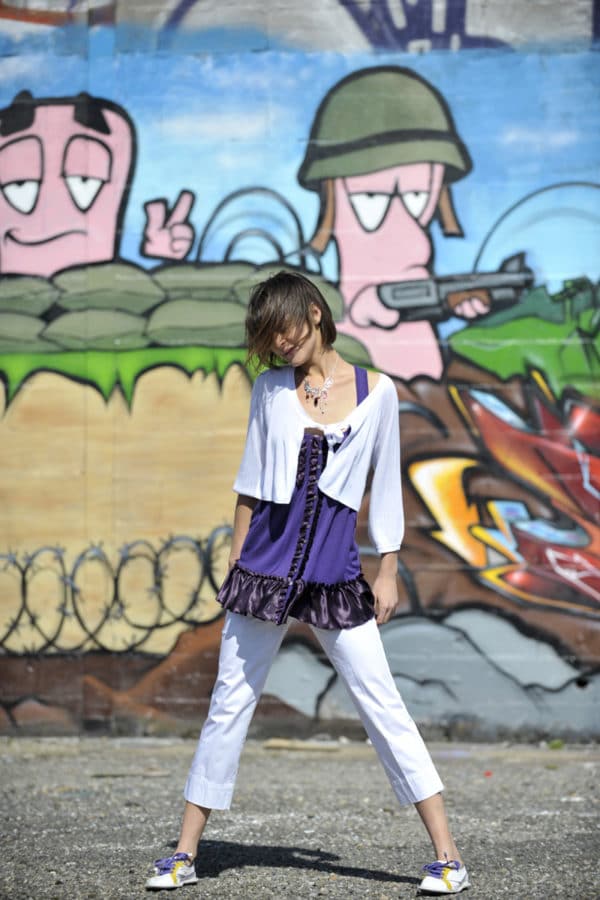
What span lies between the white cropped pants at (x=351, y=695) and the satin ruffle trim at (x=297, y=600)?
50mm

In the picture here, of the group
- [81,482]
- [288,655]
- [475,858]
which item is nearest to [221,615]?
[288,655]

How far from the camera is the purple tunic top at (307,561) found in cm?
387

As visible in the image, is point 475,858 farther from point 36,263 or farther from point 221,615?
point 36,263

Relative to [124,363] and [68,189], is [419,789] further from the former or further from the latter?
[68,189]

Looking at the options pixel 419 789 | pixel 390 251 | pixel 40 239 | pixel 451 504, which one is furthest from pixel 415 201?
pixel 419 789

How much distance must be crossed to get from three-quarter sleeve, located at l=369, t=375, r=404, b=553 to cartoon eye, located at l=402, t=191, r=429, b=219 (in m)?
2.58

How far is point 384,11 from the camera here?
6371 millimetres

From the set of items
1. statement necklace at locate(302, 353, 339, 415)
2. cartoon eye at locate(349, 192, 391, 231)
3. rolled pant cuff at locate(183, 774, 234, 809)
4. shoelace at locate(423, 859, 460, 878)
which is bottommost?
shoelace at locate(423, 859, 460, 878)

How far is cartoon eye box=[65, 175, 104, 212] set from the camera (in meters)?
6.51

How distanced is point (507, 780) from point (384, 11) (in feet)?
12.4

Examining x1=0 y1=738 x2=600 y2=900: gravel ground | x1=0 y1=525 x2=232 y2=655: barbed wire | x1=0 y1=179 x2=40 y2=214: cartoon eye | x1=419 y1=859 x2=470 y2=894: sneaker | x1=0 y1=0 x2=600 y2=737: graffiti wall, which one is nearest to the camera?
x1=419 y1=859 x2=470 y2=894: sneaker

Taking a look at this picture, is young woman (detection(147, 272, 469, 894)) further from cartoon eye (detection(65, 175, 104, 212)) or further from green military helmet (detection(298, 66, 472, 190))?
cartoon eye (detection(65, 175, 104, 212))

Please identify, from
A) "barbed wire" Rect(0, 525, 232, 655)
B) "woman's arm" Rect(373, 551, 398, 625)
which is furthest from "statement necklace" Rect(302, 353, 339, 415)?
"barbed wire" Rect(0, 525, 232, 655)

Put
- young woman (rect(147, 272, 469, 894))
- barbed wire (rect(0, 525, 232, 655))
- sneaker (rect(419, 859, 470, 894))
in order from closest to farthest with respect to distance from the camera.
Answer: sneaker (rect(419, 859, 470, 894)) → young woman (rect(147, 272, 469, 894)) → barbed wire (rect(0, 525, 232, 655))
